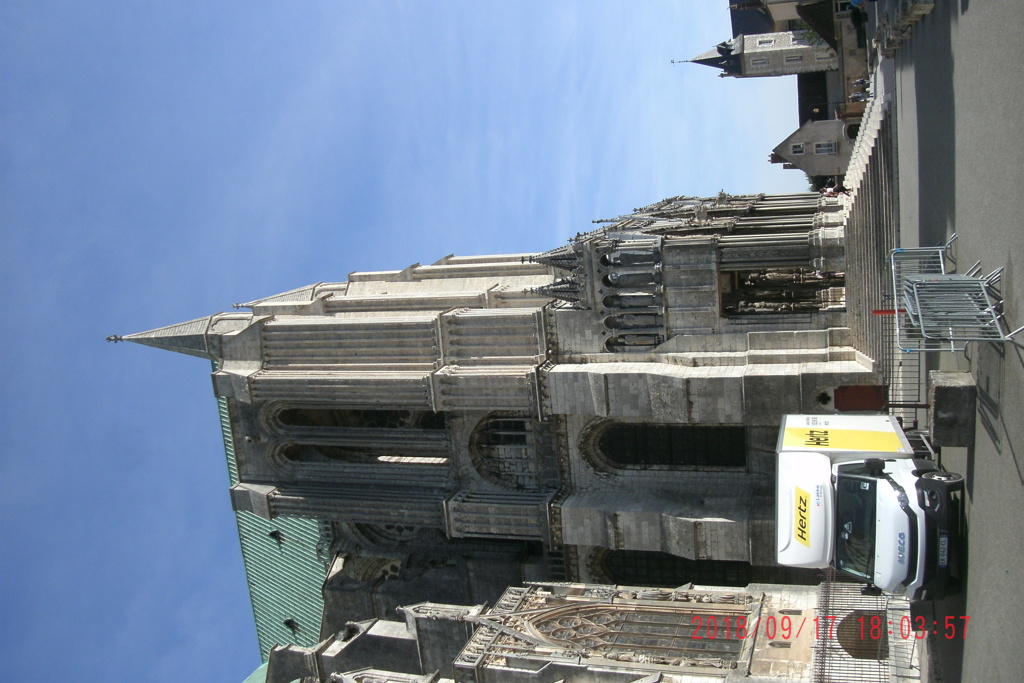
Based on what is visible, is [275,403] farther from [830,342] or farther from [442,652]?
[830,342]

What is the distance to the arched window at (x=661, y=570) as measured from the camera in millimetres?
25809

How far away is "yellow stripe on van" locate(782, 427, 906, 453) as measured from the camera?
16.1 metres

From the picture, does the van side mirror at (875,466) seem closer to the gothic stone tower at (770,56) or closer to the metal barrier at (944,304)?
the metal barrier at (944,304)

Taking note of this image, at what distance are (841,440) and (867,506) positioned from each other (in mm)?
1908

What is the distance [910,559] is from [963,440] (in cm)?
204

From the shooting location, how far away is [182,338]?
28094mm

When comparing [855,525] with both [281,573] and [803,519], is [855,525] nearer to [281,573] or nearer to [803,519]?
[803,519]

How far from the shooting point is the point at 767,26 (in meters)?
53.9

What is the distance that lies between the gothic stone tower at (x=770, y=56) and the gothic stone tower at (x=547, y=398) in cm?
2414

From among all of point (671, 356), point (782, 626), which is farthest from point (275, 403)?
point (782, 626)

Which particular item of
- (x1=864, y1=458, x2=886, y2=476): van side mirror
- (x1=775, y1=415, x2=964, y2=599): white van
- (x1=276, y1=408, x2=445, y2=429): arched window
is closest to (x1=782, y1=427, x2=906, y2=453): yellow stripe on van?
(x1=775, y1=415, x2=964, y2=599): white van
